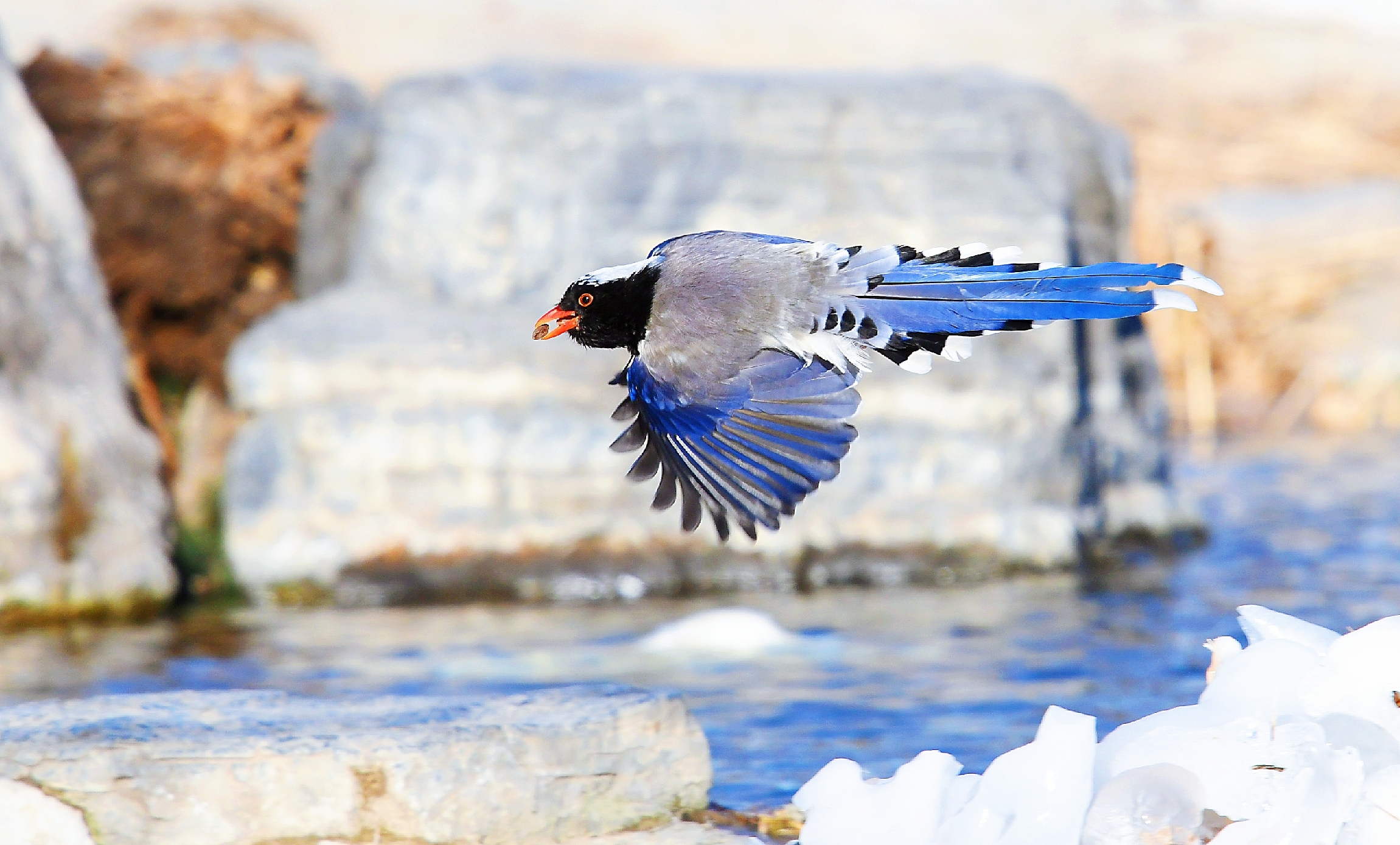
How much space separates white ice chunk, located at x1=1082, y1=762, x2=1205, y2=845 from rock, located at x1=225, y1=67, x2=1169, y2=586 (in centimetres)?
375

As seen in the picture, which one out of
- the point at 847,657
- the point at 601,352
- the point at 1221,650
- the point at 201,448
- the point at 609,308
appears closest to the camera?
the point at 1221,650

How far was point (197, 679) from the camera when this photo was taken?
4.86 meters

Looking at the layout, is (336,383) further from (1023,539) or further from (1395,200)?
(1395,200)

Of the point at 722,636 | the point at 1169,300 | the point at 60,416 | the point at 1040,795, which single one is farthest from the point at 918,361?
the point at 60,416

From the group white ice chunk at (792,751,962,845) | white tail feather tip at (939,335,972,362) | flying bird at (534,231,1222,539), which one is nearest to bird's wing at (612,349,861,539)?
flying bird at (534,231,1222,539)

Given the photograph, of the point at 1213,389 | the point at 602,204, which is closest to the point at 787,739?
the point at 602,204

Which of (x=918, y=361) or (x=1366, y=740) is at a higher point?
(x=918, y=361)

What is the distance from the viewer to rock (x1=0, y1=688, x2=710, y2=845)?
271 centimetres

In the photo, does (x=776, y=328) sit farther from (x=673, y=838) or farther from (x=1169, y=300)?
(x=673, y=838)

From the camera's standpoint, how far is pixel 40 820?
2.67 m

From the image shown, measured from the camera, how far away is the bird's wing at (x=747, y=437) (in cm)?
306

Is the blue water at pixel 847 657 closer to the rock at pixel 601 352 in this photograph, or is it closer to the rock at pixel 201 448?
the rock at pixel 601 352

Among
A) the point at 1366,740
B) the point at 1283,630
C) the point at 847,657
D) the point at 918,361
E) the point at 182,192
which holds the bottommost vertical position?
the point at 847,657

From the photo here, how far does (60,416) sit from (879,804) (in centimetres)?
413
